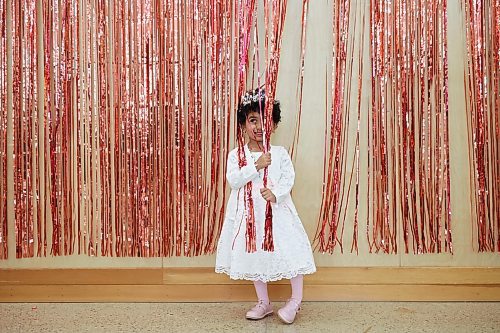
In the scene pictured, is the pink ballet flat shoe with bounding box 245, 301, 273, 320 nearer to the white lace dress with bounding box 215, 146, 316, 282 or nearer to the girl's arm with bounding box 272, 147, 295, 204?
the white lace dress with bounding box 215, 146, 316, 282

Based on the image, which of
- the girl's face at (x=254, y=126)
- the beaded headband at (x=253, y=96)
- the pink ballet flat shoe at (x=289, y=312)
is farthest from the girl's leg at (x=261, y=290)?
the beaded headband at (x=253, y=96)

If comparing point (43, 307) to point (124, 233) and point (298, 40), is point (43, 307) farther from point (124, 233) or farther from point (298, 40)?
point (298, 40)

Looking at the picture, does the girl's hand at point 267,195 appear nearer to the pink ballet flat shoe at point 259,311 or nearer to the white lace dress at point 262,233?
the white lace dress at point 262,233

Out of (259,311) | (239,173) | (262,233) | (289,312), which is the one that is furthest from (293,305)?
(239,173)

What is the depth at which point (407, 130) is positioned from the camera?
2.52m

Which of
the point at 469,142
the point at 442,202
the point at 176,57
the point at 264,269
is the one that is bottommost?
the point at 264,269

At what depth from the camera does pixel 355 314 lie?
234 cm

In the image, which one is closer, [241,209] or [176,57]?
[241,209]

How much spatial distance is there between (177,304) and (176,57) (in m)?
1.08

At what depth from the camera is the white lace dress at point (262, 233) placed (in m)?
2.23

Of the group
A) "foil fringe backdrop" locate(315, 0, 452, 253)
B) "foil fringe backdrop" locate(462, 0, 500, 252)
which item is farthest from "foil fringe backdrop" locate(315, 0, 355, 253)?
"foil fringe backdrop" locate(462, 0, 500, 252)

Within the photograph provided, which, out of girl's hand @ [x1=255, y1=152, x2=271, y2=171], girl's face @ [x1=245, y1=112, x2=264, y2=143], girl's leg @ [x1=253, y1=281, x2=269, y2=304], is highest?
girl's face @ [x1=245, y1=112, x2=264, y2=143]

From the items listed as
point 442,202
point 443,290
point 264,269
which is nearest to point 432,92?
point 442,202

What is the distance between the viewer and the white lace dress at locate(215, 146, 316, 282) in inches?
87.8
